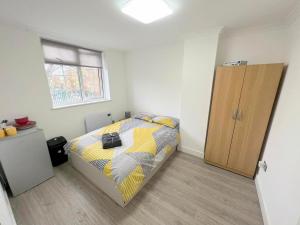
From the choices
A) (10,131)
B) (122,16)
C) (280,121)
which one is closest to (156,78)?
(122,16)

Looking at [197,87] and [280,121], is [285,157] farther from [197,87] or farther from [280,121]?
[197,87]

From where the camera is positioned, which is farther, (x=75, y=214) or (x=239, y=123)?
(x=239, y=123)

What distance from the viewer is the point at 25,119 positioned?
1.94m

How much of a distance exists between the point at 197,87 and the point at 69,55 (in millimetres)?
2637

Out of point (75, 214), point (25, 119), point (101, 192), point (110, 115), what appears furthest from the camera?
point (110, 115)

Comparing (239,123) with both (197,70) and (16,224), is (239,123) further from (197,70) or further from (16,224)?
(16,224)

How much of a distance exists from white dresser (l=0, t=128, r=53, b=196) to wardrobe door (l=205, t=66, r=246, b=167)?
2756 mm

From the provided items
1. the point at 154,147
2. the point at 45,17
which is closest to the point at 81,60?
the point at 45,17

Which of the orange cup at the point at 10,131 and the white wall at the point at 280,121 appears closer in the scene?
the white wall at the point at 280,121

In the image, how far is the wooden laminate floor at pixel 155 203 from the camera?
1453 millimetres

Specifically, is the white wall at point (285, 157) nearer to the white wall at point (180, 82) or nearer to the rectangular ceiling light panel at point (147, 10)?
the white wall at point (180, 82)

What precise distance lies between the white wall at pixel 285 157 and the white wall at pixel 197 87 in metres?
0.91

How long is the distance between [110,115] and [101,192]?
2.06 metres

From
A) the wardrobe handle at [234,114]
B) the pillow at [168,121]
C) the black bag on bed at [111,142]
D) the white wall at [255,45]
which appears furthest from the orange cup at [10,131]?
the white wall at [255,45]
